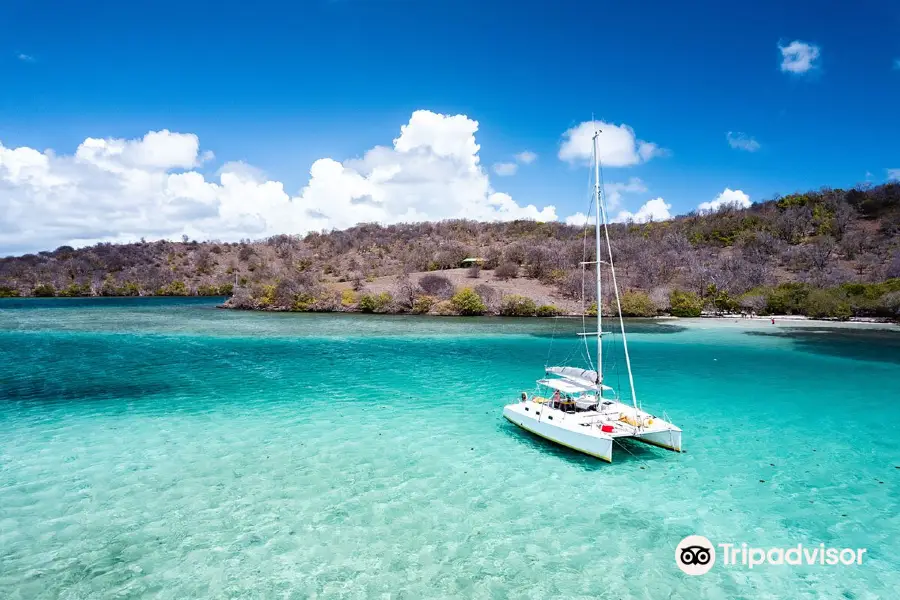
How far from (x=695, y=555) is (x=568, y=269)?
88313 millimetres

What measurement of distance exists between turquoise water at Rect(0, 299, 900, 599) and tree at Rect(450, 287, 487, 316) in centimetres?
4460

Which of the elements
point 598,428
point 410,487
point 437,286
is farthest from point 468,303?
point 410,487

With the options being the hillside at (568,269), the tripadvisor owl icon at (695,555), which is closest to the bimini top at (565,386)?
the tripadvisor owl icon at (695,555)

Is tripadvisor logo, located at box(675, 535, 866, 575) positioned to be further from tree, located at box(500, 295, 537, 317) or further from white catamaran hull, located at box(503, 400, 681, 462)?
tree, located at box(500, 295, 537, 317)

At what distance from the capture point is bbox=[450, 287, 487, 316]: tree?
266ft

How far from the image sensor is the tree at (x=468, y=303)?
81.1 m

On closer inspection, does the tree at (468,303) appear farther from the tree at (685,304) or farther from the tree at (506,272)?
the tree at (685,304)

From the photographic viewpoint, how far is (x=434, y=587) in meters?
11.9

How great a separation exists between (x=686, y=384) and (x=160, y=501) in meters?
30.6

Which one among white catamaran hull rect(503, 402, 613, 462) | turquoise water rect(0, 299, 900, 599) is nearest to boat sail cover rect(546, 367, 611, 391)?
white catamaran hull rect(503, 402, 613, 462)

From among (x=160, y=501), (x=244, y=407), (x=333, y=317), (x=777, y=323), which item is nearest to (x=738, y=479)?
(x=160, y=501)

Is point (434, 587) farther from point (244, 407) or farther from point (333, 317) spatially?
point (333, 317)

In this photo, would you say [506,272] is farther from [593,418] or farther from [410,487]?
[410,487]

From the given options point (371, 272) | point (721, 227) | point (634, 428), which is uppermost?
point (721, 227)
